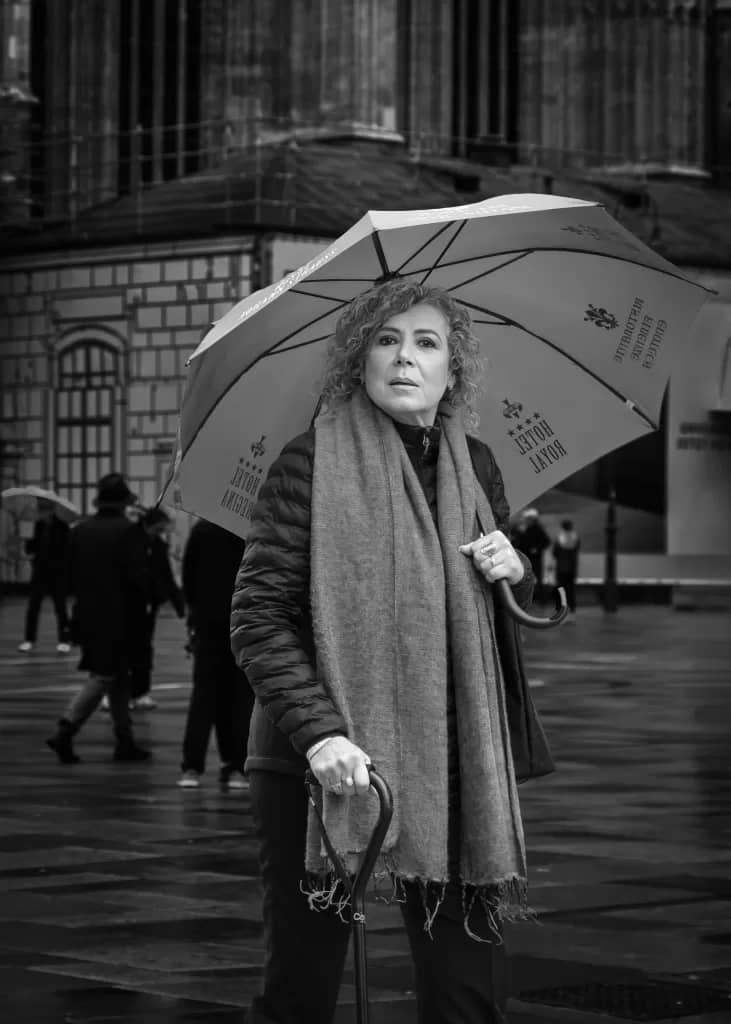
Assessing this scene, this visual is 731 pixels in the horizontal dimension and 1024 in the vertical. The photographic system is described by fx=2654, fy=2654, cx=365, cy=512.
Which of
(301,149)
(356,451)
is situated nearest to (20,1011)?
(356,451)

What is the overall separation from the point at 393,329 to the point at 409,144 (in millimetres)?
40588

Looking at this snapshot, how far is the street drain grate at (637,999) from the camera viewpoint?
764 centimetres

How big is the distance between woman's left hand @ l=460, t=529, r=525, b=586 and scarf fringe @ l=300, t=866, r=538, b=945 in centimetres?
60

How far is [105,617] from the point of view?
16.3m

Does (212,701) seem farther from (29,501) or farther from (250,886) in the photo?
(29,501)

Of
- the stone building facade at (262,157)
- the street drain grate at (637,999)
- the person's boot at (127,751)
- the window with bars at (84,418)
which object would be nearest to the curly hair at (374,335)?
the street drain grate at (637,999)

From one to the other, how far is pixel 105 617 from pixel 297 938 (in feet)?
36.3

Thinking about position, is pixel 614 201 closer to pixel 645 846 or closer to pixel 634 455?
pixel 634 455

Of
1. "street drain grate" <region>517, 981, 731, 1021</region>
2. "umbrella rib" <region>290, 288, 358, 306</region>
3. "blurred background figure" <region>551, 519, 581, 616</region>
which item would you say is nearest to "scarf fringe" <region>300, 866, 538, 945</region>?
"umbrella rib" <region>290, 288, 358, 306</region>

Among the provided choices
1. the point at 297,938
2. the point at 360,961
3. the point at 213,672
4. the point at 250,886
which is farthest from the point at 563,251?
the point at 213,672

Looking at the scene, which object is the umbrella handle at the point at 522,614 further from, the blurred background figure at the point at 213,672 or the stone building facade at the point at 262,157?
the stone building facade at the point at 262,157

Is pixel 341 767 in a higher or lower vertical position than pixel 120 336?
lower

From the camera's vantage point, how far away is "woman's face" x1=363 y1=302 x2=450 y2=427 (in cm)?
540

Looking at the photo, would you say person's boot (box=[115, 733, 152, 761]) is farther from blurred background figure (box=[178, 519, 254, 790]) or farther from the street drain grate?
the street drain grate
